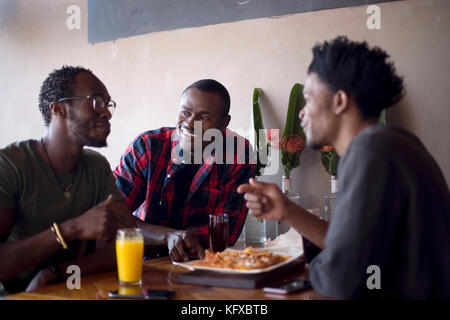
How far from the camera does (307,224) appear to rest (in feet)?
4.80

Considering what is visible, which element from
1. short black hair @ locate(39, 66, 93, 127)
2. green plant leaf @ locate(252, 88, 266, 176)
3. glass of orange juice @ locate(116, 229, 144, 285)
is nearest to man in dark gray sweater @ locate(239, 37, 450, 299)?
glass of orange juice @ locate(116, 229, 144, 285)

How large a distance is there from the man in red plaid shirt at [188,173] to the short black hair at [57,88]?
61 centimetres

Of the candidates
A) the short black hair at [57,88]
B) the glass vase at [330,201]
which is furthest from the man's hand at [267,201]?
the glass vase at [330,201]

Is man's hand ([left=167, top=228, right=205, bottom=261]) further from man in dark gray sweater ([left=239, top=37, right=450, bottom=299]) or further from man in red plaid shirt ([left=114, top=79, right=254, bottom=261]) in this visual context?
man in dark gray sweater ([left=239, top=37, right=450, bottom=299])

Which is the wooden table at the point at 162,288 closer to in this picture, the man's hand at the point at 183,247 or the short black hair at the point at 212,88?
the man's hand at the point at 183,247

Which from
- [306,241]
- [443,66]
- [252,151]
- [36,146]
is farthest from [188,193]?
[443,66]

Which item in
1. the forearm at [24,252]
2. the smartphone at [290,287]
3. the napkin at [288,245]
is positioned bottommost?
the napkin at [288,245]

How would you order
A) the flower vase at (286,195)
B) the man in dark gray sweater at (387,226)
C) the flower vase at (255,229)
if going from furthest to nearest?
the flower vase at (286,195) → the flower vase at (255,229) → the man in dark gray sweater at (387,226)

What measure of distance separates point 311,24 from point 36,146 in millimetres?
1641

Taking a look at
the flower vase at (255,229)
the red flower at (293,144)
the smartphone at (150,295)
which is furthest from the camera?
the red flower at (293,144)

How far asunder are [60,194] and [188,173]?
83 cm

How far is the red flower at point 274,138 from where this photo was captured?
2.75 metres

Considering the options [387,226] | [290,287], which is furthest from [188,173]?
[387,226]

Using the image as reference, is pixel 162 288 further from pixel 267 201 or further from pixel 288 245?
pixel 288 245
